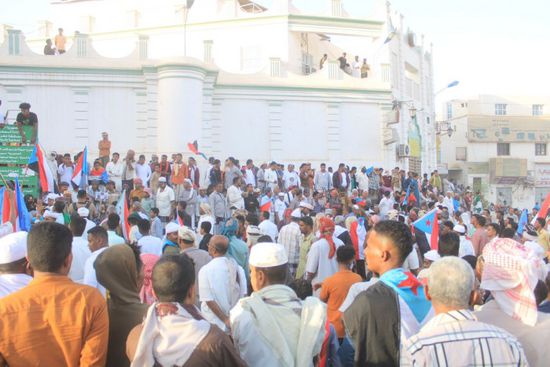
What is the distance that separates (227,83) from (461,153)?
29.8m

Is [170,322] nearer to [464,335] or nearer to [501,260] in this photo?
[464,335]

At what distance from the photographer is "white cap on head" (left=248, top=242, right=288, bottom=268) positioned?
400 cm

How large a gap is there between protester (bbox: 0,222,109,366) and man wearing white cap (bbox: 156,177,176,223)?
11999 millimetres

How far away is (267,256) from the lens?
13.1 ft

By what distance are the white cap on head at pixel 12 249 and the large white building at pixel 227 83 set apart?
1826cm

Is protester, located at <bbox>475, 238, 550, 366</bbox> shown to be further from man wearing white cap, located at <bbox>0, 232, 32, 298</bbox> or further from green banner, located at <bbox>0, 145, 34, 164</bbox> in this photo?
green banner, located at <bbox>0, 145, 34, 164</bbox>

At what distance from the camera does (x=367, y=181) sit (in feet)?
71.1

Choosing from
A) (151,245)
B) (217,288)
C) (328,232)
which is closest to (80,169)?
(151,245)

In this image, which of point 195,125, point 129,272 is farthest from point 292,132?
point 129,272

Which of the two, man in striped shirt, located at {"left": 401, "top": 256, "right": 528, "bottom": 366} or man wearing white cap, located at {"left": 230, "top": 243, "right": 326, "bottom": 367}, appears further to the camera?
man wearing white cap, located at {"left": 230, "top": 243, "right": 326, "bottom": 367}

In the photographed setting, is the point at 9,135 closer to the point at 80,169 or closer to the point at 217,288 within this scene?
the point at 80,169

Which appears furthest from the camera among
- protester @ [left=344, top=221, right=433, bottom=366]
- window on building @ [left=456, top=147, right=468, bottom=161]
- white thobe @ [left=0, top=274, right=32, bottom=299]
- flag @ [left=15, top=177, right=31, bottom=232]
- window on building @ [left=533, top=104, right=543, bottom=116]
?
window on building @ [left=533, top=104, right=543, bottom=116]

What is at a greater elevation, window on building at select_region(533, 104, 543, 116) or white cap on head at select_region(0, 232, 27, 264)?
window on building at select_region(533, 104, 543, 116)

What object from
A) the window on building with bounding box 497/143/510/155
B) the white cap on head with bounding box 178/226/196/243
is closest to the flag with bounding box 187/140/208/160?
the white cap on head with bounding box 178/226/196/243
